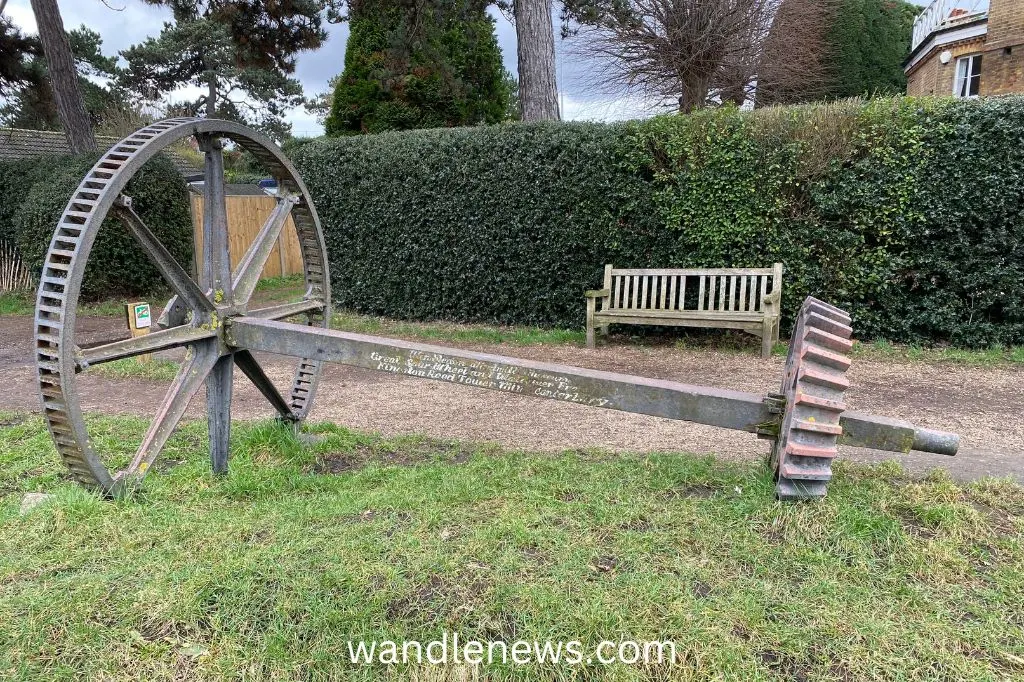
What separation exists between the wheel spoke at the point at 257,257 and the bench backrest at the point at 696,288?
5036 mm

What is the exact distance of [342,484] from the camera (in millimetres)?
3715

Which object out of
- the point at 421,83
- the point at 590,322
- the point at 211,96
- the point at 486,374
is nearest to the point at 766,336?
the point at 590,322

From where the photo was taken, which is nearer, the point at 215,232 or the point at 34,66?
the point at 215,232

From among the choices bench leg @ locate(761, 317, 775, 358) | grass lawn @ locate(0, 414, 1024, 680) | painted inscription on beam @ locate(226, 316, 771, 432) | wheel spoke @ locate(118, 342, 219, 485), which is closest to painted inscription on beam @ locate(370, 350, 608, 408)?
painted inscription on beam @ locate(226, 316, 771, 432)

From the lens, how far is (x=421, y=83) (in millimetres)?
15758

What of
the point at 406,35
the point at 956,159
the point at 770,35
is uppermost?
the point at 770,35

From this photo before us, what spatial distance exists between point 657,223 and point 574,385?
5.96 m

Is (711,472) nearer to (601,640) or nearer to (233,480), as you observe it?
(601,640)

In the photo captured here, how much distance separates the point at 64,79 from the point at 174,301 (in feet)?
40.8

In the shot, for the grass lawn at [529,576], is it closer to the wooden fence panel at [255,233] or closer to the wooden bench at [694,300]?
the wooden bench at [694,300]

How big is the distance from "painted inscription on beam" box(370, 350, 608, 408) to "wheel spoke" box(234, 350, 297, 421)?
1178 mm

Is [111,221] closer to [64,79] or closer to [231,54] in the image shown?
[64,79]

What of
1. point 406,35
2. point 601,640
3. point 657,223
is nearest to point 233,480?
point 601,640

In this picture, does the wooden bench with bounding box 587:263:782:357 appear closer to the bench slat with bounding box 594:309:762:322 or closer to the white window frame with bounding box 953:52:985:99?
the bench slat with bounding box 594:309:762:322
